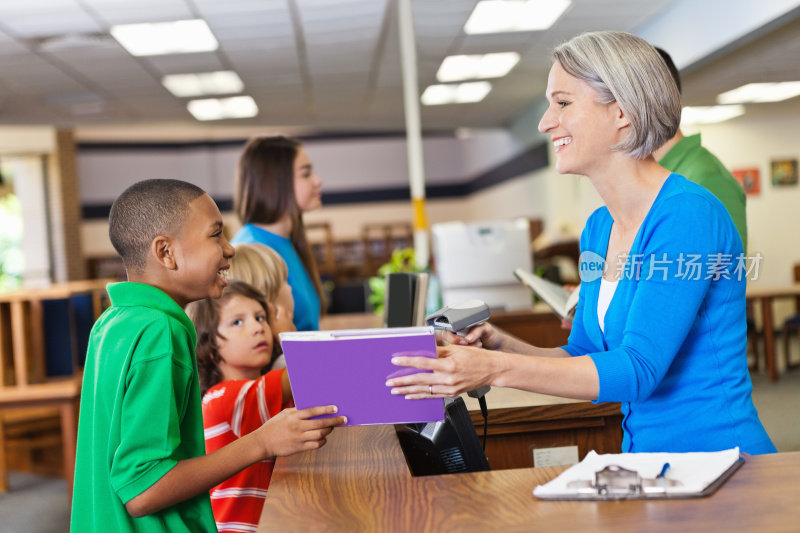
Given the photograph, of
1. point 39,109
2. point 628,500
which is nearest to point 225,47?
point 39,109

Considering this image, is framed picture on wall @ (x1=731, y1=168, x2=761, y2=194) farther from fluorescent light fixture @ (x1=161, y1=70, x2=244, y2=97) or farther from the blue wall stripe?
the blue wall stripe

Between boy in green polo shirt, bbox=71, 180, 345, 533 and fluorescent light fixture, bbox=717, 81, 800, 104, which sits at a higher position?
fluorescent light fixture, bbox=717, 81, 800, 104

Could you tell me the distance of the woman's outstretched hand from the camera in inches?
42.9

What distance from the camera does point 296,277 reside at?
2.43 m

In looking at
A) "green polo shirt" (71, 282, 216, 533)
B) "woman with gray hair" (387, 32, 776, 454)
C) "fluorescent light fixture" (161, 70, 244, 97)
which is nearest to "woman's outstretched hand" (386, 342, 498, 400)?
"woman with gray hair" (387, 32, 776, 454)

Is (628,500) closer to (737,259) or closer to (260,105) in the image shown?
(737,259)

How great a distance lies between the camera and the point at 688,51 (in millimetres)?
5316

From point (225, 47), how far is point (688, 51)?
3.56 m

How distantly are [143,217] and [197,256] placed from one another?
0.36 ft

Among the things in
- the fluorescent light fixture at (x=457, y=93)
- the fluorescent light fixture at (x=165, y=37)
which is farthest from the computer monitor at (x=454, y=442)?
the fluorescent light fixture at (x=457, y=93)

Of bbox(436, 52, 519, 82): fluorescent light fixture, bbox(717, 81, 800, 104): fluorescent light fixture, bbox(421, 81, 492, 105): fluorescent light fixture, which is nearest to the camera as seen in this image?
bbox(717, 81, 800, 104): fluorescent light fixture

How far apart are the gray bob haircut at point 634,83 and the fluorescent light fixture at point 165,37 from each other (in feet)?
16.1

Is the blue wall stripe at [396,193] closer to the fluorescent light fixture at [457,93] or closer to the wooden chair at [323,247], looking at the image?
the wooden chair at [323,247]

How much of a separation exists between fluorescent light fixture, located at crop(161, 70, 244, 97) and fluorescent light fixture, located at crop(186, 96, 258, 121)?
1.17ft
